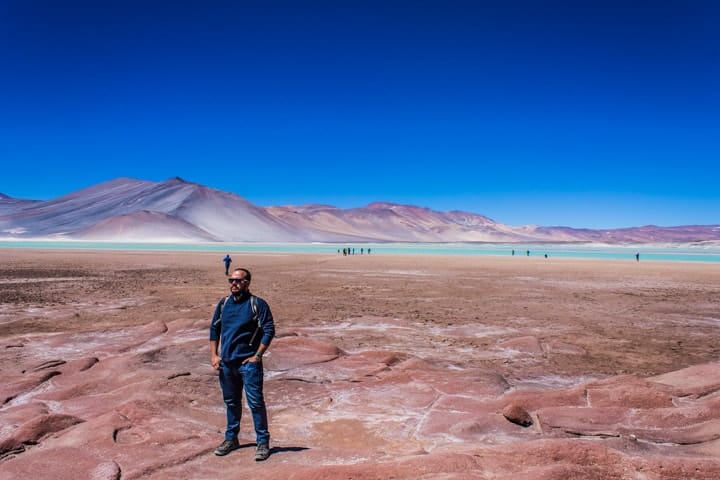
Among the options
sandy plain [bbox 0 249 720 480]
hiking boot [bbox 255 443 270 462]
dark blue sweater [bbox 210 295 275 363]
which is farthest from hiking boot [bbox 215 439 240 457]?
dark blue sweater [bbox 210 295 275 363]

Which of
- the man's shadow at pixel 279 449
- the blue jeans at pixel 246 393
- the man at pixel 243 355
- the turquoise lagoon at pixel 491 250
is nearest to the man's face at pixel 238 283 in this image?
the man at pixel 243 355

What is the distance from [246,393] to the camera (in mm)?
4438

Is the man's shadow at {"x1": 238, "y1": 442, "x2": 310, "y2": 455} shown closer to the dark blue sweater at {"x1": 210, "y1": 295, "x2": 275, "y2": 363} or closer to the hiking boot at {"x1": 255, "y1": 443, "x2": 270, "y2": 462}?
the hiking boot at {"x1": 255, "y1": 443, "x2": 270, "y2": 462}

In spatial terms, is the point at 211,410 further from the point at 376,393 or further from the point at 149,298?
the point at 149,298

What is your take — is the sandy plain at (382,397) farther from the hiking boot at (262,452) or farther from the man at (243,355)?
the man at (243,355)

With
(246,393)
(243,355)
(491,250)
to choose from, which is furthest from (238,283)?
A: (491,250)

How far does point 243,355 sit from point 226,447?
87 centimetres

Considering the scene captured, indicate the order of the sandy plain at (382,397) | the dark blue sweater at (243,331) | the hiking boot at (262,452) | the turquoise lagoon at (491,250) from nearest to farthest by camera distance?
the sandy plain at (382,397)
the hiking boot at (262,452)
the dark blue sweater at (243,331)
the turquoise lagoon at (491,250)

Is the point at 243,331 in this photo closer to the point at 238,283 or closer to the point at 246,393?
the point at 238,283

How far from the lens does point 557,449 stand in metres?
4.09

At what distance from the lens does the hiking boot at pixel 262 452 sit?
438 cm

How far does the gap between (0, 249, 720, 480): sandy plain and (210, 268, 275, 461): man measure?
274 mm

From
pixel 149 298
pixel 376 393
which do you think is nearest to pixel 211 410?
pixel 376 393

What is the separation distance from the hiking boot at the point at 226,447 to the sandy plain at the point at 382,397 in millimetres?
116
